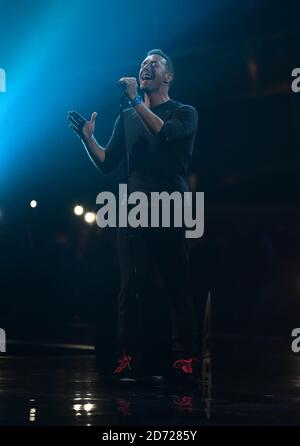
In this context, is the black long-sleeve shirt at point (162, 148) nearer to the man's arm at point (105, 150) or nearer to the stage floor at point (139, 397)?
the man's arm at point (105, 150)

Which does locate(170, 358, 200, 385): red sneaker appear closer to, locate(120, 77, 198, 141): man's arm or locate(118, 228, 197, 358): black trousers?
locate(118, 228, 197, 358): black trousers

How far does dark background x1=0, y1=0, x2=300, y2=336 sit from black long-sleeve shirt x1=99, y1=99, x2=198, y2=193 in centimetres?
37

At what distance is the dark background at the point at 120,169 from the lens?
13.4 meters

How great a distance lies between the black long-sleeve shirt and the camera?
8.68 m

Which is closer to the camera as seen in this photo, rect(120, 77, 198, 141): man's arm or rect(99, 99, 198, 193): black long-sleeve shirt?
rect(120, 77, 198, 141): man's arm

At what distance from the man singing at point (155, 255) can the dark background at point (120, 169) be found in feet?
1.11

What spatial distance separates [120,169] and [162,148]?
0.53 m

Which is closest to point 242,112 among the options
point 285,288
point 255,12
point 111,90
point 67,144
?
point 255,12

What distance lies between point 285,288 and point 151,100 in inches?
584

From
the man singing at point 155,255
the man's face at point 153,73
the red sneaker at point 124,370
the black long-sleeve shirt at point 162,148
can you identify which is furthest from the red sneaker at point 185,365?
the man's face at point 153,73

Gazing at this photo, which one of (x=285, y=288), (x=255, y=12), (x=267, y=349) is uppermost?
(x=255, y=12)

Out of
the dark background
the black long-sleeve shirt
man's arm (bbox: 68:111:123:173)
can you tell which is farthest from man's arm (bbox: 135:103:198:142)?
the dark background
